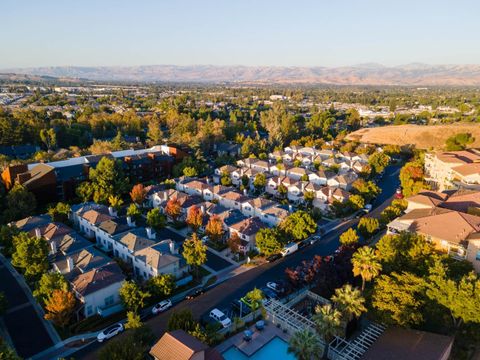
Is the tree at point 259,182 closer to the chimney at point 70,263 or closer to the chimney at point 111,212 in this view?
the chimney at point 111,212

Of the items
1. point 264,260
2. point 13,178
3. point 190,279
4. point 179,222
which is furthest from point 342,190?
point 13,178

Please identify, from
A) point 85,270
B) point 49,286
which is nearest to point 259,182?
point 85,270

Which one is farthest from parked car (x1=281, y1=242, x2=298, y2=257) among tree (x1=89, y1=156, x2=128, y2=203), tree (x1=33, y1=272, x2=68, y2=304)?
tree (x1=89, y1=156, x2=128, y2=203)

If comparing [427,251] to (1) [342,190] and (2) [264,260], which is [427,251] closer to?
(2) [264,260]

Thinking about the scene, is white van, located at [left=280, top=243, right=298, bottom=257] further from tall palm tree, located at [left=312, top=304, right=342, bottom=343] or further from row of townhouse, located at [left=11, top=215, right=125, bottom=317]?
row of townhouse, located at [left=11, top=215, right=125, bottom=317]

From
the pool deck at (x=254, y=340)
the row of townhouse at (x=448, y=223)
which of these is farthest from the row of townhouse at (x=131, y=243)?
the row of townhouse at (x=448, y=223)

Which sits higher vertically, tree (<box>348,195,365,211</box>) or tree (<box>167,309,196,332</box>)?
tree (<box>167,309,196,332</box>)
